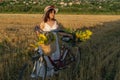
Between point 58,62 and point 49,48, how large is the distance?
44cm

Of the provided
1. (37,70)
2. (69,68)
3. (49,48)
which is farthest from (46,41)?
(69,68)

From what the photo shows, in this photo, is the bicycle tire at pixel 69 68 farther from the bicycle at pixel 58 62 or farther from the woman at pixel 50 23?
the woman at pixel 50 23

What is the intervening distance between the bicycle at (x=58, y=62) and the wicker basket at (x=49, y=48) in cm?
7

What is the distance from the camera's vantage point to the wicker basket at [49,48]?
7445 millimetres

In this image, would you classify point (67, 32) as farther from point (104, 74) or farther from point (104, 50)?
point (104, 50)

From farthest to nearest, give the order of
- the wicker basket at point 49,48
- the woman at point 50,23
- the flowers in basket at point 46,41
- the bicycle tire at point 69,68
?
the bicycle tire at point 69,68, the woman at point 50,23, the wicker basket at point 49,48, the flowers in basket at point 46,41

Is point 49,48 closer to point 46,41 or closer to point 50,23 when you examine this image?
point 46,41

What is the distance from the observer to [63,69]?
8250 mm

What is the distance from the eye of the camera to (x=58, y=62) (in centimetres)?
784

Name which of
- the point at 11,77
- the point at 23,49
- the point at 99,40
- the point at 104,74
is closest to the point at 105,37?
the point at 99,40

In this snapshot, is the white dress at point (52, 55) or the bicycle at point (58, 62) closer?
the bicycle at point (58, 62)

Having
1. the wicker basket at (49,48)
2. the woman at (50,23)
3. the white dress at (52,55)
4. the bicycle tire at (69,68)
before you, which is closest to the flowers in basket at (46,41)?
the wicker basket at (49,48)

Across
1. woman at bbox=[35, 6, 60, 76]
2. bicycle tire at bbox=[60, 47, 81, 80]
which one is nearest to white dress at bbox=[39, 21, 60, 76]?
woman at bbox=[35, 6, 60, 76]

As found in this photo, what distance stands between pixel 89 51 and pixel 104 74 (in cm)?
157
